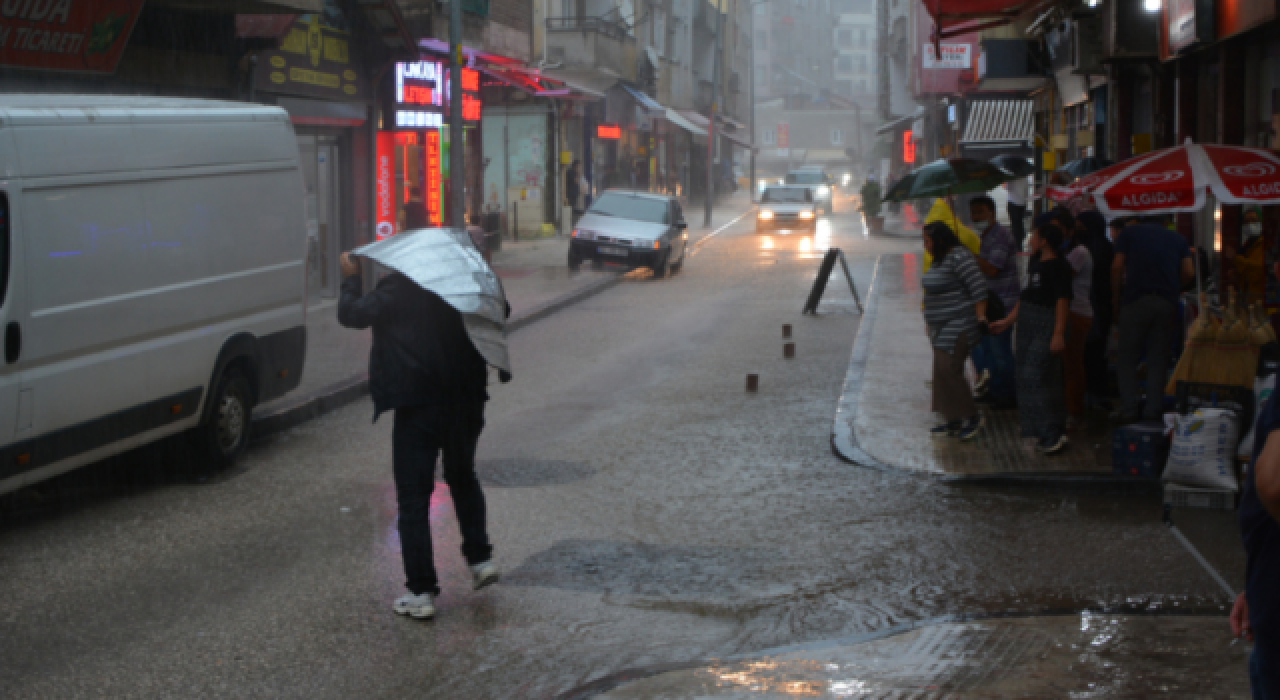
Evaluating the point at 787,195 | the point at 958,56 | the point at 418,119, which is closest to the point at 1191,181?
A: the point at 418,119

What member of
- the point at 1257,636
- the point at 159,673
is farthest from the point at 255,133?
the point at 1257,636

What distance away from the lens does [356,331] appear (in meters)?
16.6

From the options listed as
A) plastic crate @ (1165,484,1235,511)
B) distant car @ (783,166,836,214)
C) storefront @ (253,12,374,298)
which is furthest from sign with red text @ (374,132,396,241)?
distant car @ (783,166,836,214)

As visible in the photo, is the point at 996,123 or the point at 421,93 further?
the point at 996,123

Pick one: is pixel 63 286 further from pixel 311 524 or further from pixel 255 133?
pixel 255 133

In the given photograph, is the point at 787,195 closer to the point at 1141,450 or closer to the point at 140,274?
the point at 1141,450

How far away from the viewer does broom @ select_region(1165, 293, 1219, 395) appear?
7.68m

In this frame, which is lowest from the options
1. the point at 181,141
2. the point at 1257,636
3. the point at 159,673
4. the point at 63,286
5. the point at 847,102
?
the point at 159,673

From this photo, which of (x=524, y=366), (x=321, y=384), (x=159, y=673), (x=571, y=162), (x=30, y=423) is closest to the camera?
(x=159, y=673)

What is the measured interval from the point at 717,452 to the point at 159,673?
17.2 ft

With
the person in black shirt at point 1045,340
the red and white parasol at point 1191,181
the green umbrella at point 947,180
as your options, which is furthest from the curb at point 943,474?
the green umbrella at point 947,180

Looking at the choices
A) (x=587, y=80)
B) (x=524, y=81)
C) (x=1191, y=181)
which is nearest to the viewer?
(x=1191, y=181)

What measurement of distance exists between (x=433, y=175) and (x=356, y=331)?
25.6 ft

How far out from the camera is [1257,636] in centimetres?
302
